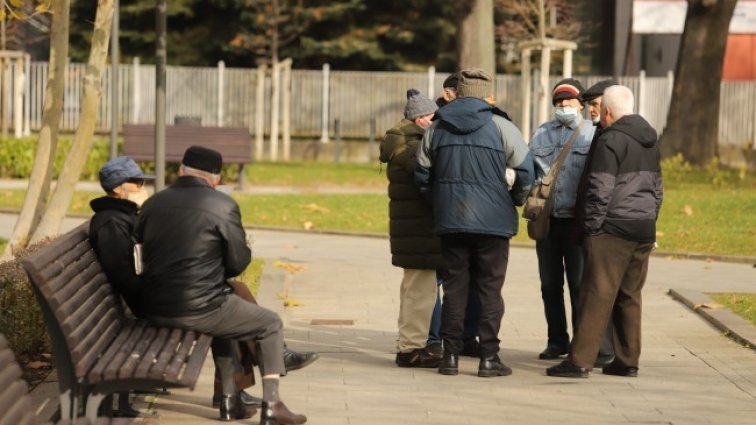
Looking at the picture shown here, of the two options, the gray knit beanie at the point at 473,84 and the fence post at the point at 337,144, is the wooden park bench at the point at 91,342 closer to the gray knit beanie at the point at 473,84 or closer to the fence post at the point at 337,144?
the gray knit beanie at the point at 473,84

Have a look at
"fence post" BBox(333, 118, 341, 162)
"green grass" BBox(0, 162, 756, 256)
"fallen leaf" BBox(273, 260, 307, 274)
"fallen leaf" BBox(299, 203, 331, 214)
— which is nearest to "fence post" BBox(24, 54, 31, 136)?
"fence post" BBox(333, 118, 341, 162)

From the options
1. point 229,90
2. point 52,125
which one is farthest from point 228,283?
point 229,90

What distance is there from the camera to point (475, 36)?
30.2 metres

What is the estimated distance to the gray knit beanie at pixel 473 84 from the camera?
10.1 meters

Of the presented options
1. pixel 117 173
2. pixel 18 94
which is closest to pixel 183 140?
pixel 18 94

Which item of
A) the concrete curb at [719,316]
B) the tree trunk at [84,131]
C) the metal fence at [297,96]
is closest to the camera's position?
the concrete curb at [719,316]

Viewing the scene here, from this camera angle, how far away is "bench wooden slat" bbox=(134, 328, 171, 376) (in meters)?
7.45

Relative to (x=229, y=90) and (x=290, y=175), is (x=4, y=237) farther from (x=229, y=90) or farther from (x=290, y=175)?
(x=229, y=90)

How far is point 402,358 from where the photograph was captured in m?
10.5

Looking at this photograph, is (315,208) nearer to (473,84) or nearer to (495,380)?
(473,84)

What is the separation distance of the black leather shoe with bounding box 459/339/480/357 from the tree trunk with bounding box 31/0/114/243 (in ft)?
16.4

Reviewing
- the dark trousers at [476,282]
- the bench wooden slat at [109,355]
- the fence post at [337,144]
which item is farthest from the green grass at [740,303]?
the fence post at [337,144]

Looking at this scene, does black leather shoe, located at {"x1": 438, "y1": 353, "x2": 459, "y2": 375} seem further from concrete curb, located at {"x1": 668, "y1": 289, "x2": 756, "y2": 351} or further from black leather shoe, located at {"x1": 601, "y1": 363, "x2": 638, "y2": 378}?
concrete curb, located at {"x1": 668, "y1": 289, "x2": 756, "y2": 351}

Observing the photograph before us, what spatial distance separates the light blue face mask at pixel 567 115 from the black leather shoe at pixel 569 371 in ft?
5.02
